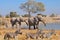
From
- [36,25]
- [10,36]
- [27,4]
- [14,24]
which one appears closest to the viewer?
[10,36]

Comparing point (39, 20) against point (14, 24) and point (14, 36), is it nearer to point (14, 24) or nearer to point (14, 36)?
point (14, 24)

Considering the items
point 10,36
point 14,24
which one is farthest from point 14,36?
point 14,24

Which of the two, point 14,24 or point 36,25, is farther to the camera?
point 14,24

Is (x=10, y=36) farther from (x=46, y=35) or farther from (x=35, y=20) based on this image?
(x=35, y=20)

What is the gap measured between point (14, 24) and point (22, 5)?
92.6 ft

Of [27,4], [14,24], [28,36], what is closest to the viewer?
[28,36]

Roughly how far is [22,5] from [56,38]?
3982 centimetres

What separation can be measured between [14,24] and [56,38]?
39.0 feet

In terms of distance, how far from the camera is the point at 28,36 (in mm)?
19078

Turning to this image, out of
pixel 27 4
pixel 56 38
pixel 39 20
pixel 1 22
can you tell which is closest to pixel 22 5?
pixel 27 4

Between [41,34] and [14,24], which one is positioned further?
[14,24]

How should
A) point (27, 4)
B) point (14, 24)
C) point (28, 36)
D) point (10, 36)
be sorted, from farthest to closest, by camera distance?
point (27, 4)
point (14, 24)
point (28, 36)
point (10, 36)

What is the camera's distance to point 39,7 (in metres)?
58.2

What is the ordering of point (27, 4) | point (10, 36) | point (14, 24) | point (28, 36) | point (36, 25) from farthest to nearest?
1. point (27, 4)
2. point (14, 24)
3. point (36, 25)
4. point (28, 36)
5. point (10, 36)
